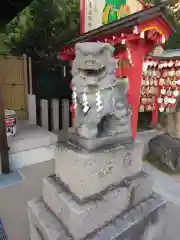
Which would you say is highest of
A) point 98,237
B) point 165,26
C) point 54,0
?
point 54,0

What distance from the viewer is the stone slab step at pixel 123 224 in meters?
1.81

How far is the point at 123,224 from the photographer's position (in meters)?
1.92

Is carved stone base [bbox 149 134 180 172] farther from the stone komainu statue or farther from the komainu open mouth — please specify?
the komainu open mouth

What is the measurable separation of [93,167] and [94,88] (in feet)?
2.40

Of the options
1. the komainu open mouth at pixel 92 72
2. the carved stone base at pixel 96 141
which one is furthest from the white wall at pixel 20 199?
the komainu open mouth at pixel 92 72

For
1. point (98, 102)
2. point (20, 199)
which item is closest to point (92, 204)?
point (98, 102)

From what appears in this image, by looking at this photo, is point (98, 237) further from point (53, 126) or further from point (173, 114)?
point (173, 114)

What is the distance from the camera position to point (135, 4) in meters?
5.51

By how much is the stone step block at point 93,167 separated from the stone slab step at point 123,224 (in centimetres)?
37

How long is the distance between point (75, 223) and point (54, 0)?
7.47 meters

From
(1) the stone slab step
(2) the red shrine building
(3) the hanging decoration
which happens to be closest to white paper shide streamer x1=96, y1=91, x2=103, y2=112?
(1) the stone slab step

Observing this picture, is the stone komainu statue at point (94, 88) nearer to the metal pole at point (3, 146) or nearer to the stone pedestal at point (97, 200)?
the stone pedestal at point (97, 200)

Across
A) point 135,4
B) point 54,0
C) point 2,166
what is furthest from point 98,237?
point 54,0

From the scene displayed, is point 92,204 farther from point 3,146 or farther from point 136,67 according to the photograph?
point 136,67
